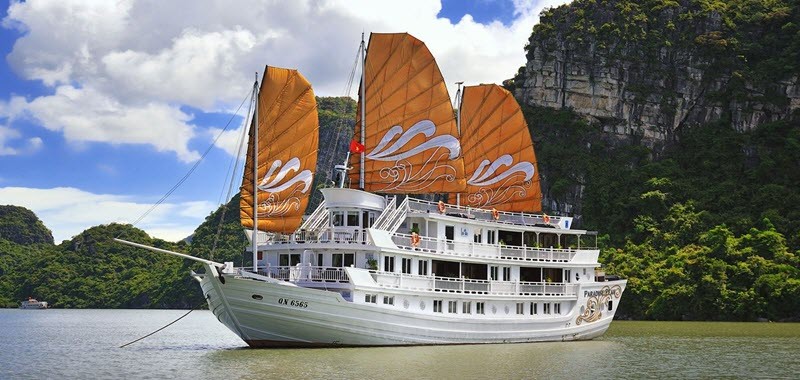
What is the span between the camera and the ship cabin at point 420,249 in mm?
26766

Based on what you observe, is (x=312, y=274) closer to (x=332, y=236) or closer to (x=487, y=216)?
(x=332, y=236)

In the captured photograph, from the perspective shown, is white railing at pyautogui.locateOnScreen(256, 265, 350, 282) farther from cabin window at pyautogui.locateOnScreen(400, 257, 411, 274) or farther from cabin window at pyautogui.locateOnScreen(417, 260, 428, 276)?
cabin window at pyautogui.locateOnScreen(417, 260, 428, 276)

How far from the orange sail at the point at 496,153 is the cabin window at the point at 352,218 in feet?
A: 32.2

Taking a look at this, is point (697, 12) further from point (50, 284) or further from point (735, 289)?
point (50, 284)

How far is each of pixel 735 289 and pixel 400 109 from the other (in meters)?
31.6

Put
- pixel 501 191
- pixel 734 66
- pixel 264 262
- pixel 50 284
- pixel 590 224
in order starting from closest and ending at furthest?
pixel 264 262
pixel 501 191
pixel 590 224
pixel 734 66
pixel 50 284

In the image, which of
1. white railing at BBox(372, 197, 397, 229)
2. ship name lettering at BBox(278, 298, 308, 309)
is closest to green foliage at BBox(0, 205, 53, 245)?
white railing at BBox(372, 197, 397, 229)

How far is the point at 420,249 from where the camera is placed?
2798 cm

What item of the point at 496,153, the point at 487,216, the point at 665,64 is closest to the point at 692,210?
the point at 665,64

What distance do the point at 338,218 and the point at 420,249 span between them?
2.68m

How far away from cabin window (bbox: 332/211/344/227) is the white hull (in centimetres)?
308

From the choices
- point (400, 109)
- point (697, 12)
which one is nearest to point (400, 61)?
point (400, 109)

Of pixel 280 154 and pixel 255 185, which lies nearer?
pixel 255 185

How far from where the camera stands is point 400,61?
30891 millimetres
